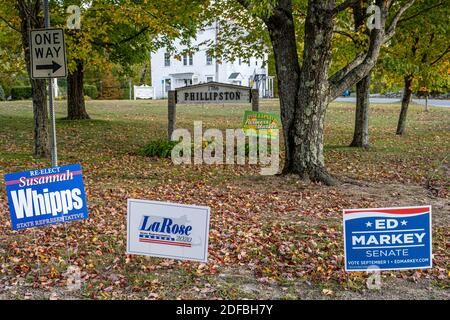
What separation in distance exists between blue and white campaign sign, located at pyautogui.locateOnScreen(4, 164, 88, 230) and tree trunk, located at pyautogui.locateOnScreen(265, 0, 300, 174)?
5688 millimetres

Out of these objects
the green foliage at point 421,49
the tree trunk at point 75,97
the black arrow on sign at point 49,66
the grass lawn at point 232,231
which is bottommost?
the grass lawn at point 232,231

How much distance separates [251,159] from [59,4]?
28.4ft

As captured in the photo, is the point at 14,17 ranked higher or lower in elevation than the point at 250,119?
higher

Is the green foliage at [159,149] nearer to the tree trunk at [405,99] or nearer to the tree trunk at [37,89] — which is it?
the tree trunk at [37,89]

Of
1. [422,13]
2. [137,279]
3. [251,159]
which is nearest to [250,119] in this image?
[251,159]

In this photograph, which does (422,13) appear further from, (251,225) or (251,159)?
(251,225)

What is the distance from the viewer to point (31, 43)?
822 cm

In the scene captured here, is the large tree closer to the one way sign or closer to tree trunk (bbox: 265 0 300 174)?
tree trunk (bbox: 265 0 300 174)

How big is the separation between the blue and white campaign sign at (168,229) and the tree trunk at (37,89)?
28.1 ft

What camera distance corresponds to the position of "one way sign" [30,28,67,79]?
8219 mm

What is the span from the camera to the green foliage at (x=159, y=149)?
14891 millimetres

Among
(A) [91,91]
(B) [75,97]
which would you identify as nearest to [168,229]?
(B) [75,97]

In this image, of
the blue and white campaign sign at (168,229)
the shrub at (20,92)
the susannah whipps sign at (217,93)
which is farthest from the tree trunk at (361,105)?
the shrub at (20,92)

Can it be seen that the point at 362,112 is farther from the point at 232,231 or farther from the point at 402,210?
the point at 402,210
